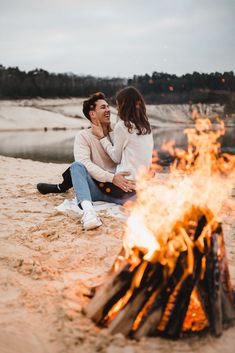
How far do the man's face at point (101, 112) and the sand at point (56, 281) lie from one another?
158 centimetres

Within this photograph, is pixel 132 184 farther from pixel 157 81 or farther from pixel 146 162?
pixel 157 81

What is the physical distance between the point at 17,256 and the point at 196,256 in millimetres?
2101

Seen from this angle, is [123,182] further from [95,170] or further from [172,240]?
[172,240]

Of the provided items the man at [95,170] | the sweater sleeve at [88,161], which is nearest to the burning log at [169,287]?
the man at [95,170]

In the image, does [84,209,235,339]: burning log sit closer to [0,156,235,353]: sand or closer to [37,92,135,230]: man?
[0,156,235,353]: sand

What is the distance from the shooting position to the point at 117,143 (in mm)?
4852

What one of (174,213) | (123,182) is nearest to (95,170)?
(123,182)

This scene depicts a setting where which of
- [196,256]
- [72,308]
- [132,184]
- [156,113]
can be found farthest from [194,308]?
[156,113]

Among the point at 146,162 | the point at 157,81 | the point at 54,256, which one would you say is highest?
the point at 157,81

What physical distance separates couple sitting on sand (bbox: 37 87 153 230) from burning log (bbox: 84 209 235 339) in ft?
6.81

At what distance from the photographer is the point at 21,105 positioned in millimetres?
78438

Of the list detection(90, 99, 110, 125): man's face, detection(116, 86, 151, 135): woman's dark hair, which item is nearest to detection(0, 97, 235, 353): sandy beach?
detection(116, 86, 151, 135): woman's dark hair

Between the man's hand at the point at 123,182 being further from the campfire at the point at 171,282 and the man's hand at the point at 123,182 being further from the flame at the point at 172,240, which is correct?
the campfire at the point at 171,282

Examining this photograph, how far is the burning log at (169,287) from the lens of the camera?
87.3 inches
